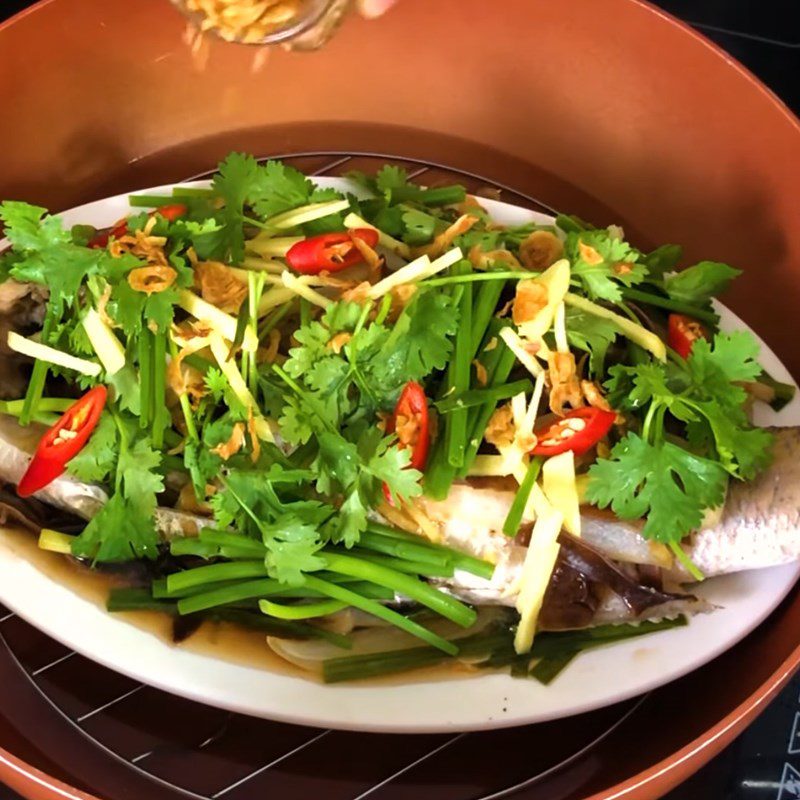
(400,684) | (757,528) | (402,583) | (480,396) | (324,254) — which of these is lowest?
(400,684)

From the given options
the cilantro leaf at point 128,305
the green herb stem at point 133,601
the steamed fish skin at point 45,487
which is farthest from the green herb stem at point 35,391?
the green herb stem at point 133,601

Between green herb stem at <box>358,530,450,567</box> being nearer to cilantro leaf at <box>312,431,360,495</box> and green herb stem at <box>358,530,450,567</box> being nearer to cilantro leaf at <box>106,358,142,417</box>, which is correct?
cilantro leaf at <box>312,431,360,495</box>

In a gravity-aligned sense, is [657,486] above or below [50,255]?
below

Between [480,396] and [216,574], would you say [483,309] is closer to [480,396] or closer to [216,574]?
[480,396]

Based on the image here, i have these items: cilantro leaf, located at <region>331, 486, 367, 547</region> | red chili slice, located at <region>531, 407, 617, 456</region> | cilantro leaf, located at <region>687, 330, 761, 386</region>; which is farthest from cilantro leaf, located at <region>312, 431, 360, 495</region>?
cilantro leaf, located at <region>687, 330, 761, 386</region>

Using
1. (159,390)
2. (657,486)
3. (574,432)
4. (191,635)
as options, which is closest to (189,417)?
(159,390)

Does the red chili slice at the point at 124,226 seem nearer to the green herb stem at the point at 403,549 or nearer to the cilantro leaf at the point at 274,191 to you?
the cilantro leaf at the point at 274,191
